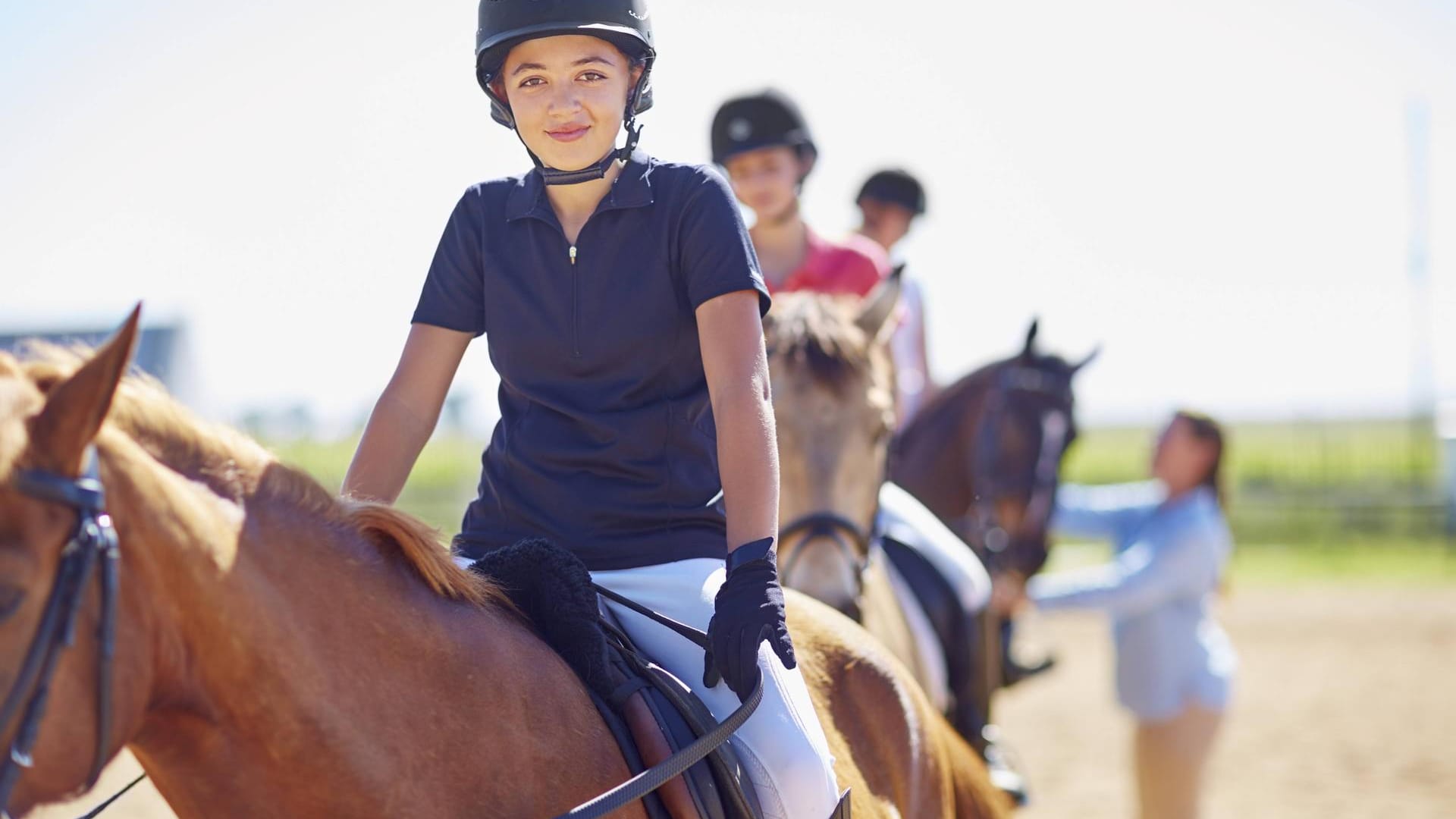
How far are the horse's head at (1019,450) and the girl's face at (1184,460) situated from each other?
2.67 ft

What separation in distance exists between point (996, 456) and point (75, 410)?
5094 millimetres

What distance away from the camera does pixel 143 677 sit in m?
1.51

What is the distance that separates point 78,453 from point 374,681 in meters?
0.51

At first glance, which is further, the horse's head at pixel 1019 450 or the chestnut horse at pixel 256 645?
the horse's head at pixel 1019 450

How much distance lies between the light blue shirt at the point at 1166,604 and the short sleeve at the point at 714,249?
4.70m

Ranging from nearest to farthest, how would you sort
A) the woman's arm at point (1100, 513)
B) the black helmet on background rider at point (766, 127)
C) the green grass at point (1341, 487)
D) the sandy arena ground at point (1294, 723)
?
the black helmet on background rider at point (766, 127)
the woman's arm at point (1100, 513)
the sandy arena ground at point (1294, 723)
the green grass at point (1341, 487)

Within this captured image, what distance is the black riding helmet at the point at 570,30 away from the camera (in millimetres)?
2279

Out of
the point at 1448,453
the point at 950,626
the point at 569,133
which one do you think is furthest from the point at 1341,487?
the point at 569,133

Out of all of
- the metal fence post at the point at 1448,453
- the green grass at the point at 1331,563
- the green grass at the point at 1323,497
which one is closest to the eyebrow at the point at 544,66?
the green grass at the point at 1323,497

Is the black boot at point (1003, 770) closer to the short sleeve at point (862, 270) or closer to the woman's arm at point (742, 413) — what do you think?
the short sleeve at point (862, 270)

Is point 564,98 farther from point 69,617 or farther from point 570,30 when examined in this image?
point 69,617

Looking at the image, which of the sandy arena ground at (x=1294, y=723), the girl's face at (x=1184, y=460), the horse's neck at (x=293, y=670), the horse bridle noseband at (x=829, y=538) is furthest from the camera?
the sandy arena ground at (x=1294, y=723)

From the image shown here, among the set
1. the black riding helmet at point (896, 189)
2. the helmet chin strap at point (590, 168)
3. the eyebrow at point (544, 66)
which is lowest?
the helmet chin strap at point (590, 168)

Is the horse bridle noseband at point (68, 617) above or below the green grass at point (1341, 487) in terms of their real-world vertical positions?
above
